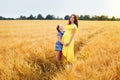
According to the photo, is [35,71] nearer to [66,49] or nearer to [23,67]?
[23,67]

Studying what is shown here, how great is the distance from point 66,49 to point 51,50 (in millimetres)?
1483

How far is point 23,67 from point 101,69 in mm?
1683

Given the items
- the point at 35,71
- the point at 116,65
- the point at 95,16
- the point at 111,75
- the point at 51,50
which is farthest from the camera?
the point at 95,16

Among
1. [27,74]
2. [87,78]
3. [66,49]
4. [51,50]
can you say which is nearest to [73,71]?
[87,78]

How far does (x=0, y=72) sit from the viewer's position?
6.02 m

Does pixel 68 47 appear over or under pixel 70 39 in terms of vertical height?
under

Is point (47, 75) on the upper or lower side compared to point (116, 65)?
lower

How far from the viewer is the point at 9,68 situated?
20.1ft

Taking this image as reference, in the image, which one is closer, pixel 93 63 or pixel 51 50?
pixel 93 63

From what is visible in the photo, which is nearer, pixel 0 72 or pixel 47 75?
pixel 0 72

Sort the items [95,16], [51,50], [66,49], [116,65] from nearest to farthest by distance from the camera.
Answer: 1. [116,65]
2. [66,49]
3. [51,50]
4. [95,16]

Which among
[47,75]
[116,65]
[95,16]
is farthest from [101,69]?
[95,16]

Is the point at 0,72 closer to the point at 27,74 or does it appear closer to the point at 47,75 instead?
the point at 27,74

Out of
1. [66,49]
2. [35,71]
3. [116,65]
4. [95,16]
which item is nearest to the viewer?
[116,65]
